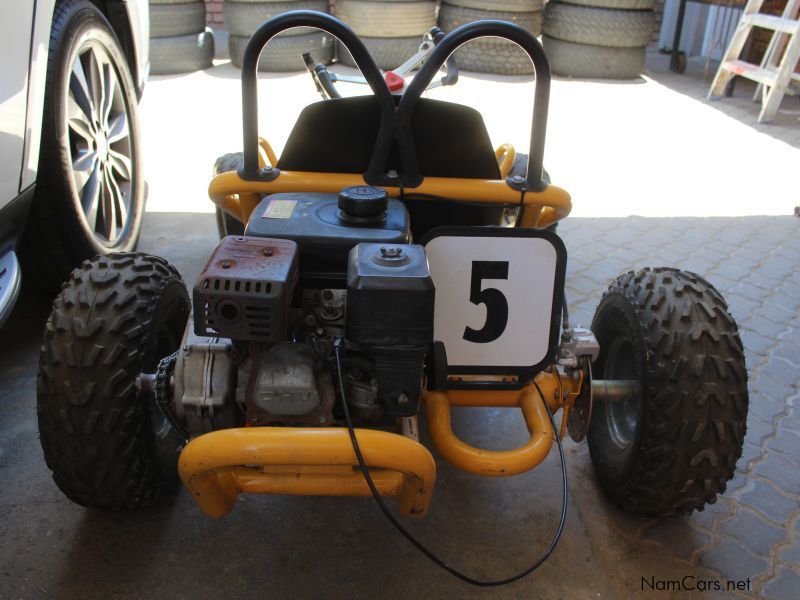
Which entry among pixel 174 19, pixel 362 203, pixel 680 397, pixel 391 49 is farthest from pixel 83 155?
pixel 391 49

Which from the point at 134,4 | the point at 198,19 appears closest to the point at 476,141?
the point at 134,4

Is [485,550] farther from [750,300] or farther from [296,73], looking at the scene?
[296,73]

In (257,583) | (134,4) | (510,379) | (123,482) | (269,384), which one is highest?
(134,4)

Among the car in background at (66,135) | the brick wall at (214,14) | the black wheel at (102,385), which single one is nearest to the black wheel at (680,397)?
the black wheel at (102,385)

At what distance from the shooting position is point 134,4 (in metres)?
3.68

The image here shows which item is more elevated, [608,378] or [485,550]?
[608,378]

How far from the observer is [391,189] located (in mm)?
2217

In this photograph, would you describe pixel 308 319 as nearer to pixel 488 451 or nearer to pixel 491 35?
pixel 488 451

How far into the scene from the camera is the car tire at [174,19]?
8.07 meters

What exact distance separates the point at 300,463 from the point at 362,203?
0.66 m

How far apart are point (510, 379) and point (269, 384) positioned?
2.50 feet

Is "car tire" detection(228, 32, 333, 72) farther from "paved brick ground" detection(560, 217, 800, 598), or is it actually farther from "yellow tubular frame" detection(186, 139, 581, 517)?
"yellow tubular frame" detection(186, 139, 581, 517)

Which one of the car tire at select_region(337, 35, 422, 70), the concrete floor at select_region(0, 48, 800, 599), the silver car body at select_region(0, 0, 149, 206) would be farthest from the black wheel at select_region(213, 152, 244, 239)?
the car tire at select_region(337, 35, 422, 70)

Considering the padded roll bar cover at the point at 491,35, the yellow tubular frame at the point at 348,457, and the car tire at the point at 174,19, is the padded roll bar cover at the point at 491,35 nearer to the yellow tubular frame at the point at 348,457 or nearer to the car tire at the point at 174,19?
the yellow tubular frame at the point at 348,457
